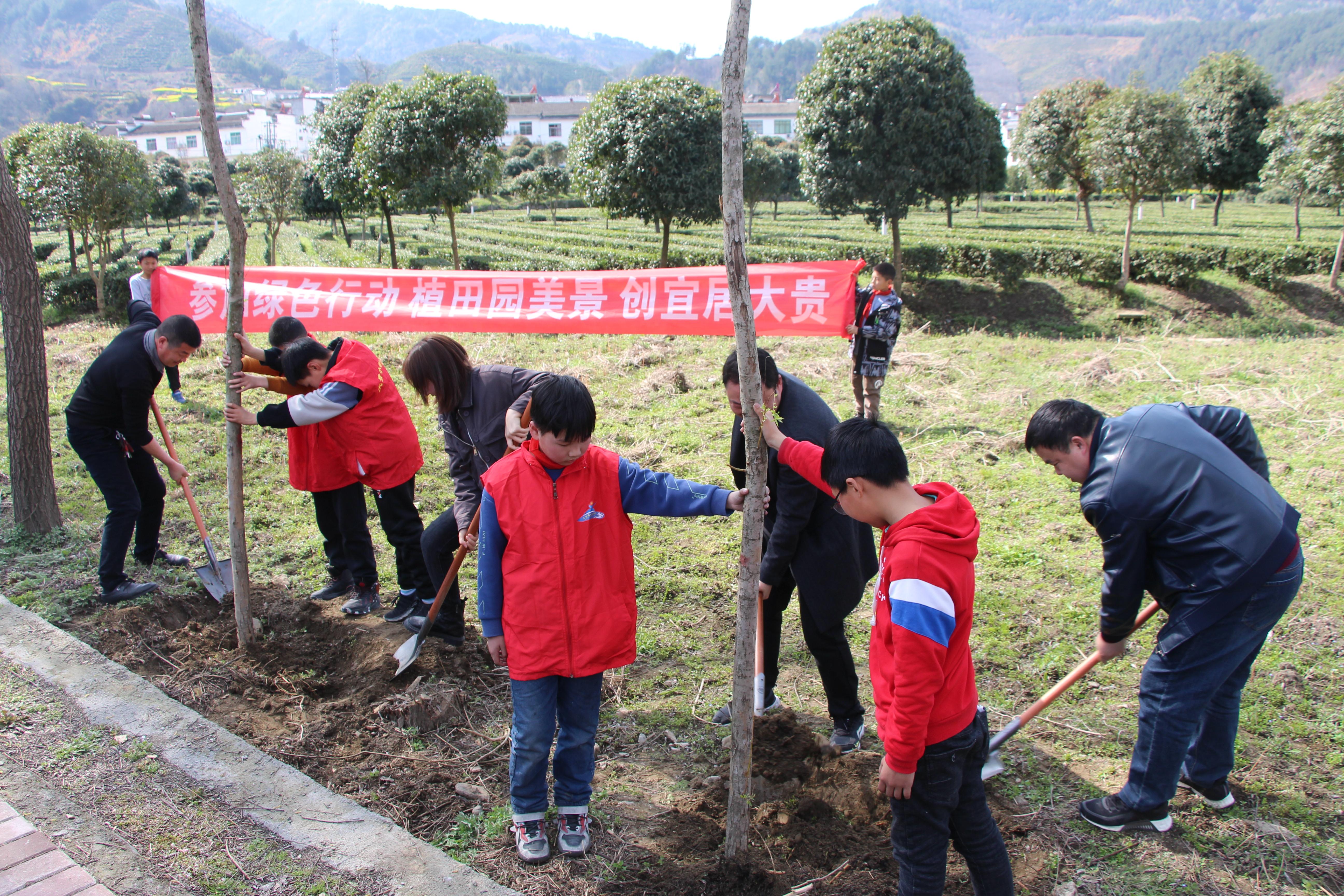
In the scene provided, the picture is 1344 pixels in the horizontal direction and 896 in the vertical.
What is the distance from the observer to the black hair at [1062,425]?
2445 millimetres

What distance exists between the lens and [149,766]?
2814mm

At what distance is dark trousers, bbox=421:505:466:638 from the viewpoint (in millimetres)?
3543

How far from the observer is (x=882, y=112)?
12141 millimetres

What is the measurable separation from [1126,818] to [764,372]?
189cm

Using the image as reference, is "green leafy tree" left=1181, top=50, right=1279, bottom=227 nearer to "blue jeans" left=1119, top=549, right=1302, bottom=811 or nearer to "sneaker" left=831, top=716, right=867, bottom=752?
"blue jeans" left=1119, top=549, right=1302, bottom=811

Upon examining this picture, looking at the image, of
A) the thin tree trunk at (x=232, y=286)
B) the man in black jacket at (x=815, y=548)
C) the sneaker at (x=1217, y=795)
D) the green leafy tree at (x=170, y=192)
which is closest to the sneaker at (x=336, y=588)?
the thin tree trunk at (x=232, y=286)

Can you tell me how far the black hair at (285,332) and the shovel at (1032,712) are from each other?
3536 millimetres

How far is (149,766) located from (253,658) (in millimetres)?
877

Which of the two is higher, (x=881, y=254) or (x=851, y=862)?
(x=881, y=254)

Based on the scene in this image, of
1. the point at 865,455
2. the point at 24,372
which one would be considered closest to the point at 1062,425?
the point at 865,455

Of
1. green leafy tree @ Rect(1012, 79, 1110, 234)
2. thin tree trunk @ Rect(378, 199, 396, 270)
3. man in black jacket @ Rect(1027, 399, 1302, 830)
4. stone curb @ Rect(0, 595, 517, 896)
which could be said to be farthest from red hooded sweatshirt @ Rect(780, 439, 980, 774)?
green leafy tree @ Rect(1012, 79, 1110, 234)

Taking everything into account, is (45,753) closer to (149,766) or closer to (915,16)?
(149,766)

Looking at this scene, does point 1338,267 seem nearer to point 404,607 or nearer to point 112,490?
point 404,607

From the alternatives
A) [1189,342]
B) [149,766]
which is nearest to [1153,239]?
[1189,342]
